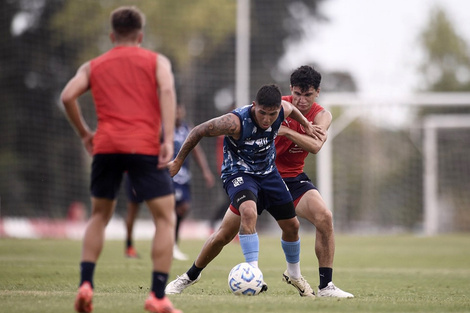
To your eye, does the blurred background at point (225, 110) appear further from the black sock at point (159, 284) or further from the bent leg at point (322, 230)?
the black sock at point (159, 284)

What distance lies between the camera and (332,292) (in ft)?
26.2

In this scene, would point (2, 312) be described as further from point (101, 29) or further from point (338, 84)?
point (338, 84)

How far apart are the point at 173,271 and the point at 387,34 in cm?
2440

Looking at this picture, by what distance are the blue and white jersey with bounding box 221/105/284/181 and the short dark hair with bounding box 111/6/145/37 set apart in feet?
6.13

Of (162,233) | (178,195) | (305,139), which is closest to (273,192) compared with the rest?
(305,139)

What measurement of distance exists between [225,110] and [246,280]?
1996 cm

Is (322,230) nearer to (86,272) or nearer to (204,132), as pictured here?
(204,132)

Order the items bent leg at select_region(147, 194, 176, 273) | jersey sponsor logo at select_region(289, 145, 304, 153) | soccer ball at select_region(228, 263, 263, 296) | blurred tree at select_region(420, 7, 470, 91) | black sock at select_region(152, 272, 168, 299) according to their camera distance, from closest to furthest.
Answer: black sock at select_region(152, 272, 168, 299), bent leg at select_region(147, 194, 176, 273), soccer ball at select_region(228, 263, 263, 296), jersey sponsor logo at select_region(289, 145, 304, 153), blurred tree at select_region(420, 7, 470, 91)

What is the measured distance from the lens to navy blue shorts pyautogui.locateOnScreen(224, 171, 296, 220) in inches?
311

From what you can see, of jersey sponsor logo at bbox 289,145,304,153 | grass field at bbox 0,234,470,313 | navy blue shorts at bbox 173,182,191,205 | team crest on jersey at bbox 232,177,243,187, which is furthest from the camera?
navy blue shorts at bbox 173,182,191,205

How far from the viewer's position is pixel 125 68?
6.10 metres

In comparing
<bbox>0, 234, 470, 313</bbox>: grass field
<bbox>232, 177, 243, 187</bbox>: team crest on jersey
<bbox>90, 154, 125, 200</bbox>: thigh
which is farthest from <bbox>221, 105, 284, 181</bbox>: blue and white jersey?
<bbox>90, 154, 125, 200</bbox>: thigh

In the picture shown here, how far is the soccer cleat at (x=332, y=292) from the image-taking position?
7891 mm

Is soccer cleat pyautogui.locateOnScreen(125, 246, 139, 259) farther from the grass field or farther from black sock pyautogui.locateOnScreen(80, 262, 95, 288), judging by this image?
black sock pyautogui.locateOnScreen(80, 262, 95, 288)
